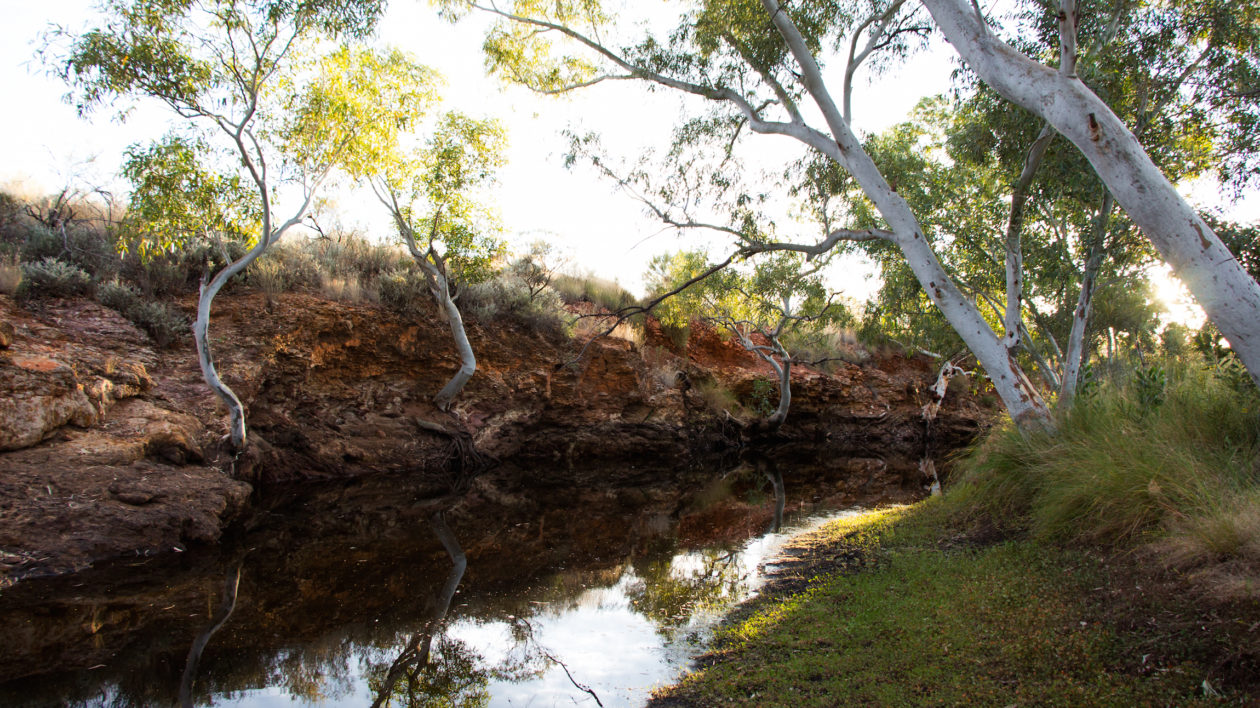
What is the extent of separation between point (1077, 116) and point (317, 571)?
7987 millimetres

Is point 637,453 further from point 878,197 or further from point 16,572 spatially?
point 16,572

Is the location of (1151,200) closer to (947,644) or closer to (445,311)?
(947,644)

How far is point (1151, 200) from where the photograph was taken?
4266mm

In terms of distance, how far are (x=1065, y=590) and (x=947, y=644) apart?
1058mm

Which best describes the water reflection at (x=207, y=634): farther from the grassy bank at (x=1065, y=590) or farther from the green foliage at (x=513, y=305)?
the green foliage at (x=513, y=305)

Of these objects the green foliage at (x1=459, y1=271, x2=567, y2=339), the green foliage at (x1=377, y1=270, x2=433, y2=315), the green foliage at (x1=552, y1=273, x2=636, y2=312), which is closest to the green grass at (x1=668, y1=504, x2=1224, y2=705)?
the green foliage at (x1=377, y1=270, x2=433, y2=315)

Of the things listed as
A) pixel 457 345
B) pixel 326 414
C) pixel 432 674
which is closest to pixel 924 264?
pixel 432 674

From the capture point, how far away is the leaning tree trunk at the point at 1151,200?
4.02m

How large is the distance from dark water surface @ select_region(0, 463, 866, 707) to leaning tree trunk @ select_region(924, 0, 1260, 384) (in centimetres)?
404

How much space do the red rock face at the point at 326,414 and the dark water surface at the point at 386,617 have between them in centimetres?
A: 118

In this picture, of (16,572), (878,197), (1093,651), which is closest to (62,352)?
(16,572)

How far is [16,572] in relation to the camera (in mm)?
5746

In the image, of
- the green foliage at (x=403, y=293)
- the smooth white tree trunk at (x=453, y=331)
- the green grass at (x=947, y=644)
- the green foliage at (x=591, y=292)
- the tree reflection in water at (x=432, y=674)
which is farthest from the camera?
the green foliage at (x=591, y=292)

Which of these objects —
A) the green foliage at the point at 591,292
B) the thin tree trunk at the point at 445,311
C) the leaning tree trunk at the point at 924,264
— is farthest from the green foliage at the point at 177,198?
the green foliage at the point at 591,292
